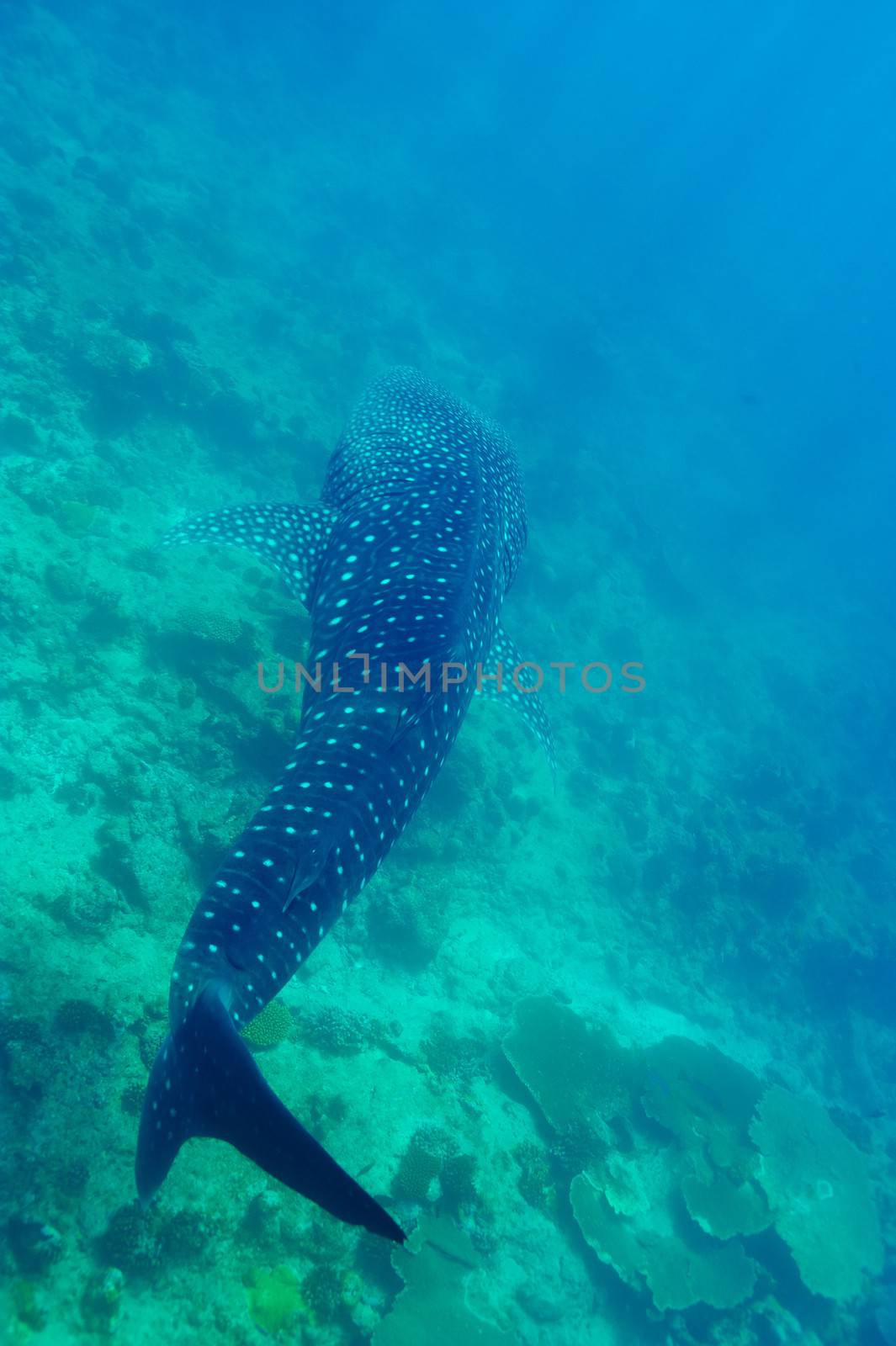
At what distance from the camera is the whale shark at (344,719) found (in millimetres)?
2771

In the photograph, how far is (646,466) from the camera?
3098 centimetres

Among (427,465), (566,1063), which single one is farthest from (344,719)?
(566,1063)

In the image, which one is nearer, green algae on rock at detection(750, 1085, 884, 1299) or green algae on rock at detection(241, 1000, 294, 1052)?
green algae on rock at detection(241, 1000, 294, 1052)

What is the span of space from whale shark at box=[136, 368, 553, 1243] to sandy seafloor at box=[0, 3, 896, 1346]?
220cm

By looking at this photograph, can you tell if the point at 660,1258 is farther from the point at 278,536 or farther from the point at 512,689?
the point at 278,536

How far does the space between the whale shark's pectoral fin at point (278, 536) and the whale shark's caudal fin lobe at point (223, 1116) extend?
4493mm

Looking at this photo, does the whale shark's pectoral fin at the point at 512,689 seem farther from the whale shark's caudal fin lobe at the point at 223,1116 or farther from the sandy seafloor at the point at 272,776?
the whale shark's caudal fin lobe at the point at 223,1116

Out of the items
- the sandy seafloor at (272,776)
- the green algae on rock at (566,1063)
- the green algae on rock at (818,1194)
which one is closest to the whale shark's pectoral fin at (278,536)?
the sandy seafloor at (272,776)

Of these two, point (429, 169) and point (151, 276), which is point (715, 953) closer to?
point (151, 276)

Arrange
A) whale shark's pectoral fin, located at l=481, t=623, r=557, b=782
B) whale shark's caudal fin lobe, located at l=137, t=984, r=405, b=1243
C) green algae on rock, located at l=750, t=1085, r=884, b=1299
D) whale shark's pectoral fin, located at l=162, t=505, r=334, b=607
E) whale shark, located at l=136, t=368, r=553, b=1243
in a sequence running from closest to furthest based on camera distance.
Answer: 1. whale shark's caudal fin lobe, located at l=137, t=984, r=405, b=1243
2. whale shark, located at l=136, t=368, r=553, b=1243
3. whale shark's pectoral fin, located at l=162, t=505, r=334, b=607
4. whale shark's pectoral fin, located at l=481, t=623, r=557, b=782
5. green algae on rock, located at l=750, t=1085, r=884, b=1299

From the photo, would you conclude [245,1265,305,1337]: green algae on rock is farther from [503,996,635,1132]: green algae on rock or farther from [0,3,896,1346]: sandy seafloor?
[503,996,635,1132]: green algae on rock

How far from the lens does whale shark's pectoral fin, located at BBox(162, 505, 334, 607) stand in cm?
667

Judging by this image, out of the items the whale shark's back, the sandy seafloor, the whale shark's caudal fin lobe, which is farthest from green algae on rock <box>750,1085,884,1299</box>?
the whale shark's caudal fin lobe

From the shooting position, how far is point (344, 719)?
14.9 feet
